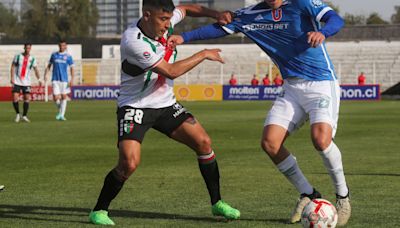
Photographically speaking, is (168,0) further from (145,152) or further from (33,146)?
(33,146)

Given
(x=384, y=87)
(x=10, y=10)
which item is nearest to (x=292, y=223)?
(x=384, y=87)

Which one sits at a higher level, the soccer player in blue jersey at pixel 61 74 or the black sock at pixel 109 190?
the black sock at pixel 109 190

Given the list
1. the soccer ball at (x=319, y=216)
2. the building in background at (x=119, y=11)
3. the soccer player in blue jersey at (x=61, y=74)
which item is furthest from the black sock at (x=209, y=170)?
the building in background at (x=119, y=11)

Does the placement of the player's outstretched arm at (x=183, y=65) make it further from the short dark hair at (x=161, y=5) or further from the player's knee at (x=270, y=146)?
the player's knee at (x=270, y=146)

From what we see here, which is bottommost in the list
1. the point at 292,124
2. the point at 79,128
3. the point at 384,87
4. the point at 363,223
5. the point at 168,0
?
the point at 384,87

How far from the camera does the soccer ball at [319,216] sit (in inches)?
297

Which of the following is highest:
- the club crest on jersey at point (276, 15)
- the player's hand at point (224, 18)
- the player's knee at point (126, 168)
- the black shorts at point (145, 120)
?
the club crest on jersey at point (276, 15)

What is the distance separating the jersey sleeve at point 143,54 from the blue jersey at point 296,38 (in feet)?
4.19

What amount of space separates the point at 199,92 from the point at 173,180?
40.7m

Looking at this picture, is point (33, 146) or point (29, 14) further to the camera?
point (29, 14)

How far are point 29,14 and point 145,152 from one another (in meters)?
88.2

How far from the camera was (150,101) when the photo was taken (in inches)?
340

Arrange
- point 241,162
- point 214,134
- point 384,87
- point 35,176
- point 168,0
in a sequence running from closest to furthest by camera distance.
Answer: point 168,0 → point 35,176 → point 241,162 → point 214,134 → point 384,87

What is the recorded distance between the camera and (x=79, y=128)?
23.6 metres
